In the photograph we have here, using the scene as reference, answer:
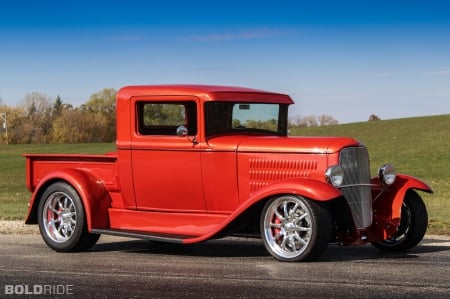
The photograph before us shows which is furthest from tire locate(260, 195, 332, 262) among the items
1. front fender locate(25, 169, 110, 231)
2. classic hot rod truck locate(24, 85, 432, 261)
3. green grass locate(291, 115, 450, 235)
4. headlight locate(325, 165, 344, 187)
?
green grass locate(291, 115, 450, 235)

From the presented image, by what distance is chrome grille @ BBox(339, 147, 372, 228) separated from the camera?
8086 millimetres

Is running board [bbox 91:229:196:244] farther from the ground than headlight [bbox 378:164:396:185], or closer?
closer

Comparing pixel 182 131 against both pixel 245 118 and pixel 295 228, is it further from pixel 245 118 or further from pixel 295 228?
pixel 295 228

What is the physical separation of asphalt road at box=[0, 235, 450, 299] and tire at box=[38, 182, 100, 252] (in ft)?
0.53

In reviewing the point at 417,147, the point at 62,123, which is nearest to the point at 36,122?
the point at 62,123

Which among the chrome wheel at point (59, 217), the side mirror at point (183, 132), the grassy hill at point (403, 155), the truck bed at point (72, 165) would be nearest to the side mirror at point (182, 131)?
the side mirror at point (183, 132)

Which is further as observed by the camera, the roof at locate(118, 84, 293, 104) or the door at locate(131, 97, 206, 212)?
the roof at locate(118, 84, 293, 104)

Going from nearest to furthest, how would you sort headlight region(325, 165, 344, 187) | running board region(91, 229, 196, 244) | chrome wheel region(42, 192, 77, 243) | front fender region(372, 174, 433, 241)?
headlight region(325, 165, 344, 187), running board region(91, 229, 196, 244), front fender region(372, 174, 433, 241), chrome wheel region(42, 192, 77, 243)

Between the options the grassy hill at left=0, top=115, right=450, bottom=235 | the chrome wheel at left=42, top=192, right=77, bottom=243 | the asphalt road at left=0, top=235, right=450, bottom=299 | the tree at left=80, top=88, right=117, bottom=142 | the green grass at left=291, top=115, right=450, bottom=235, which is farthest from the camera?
the tree at left=80, top=88, right=117, bottom=142

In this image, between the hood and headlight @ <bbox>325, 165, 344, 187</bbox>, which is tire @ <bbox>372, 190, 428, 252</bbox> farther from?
headlight @ <bbox>325, 165, 344, 187</bbox>

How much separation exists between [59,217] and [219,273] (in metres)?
3.00

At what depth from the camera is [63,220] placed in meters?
9.44

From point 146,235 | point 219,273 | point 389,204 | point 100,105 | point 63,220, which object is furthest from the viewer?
point 100,105

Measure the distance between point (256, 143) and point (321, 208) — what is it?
118 cm
